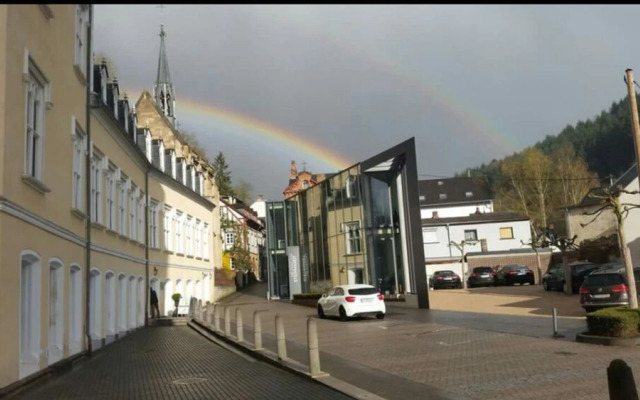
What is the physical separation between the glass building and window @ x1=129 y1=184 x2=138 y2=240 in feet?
44.8

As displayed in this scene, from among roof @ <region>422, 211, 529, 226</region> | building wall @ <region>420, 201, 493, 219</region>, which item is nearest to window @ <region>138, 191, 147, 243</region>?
roof @ <region>422, 211, 529, 226</region>

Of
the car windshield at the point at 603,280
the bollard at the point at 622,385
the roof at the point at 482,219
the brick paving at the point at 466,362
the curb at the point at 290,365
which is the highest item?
the roof at the point at 482,219

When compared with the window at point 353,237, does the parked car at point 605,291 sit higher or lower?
lower

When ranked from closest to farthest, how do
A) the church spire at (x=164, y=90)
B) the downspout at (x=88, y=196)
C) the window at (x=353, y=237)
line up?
1. the downspout at (x=88, y=196)
2. the window at (x=353, y=237)
3. the church spire at (x=164, y=90)

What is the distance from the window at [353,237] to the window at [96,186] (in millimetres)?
19097

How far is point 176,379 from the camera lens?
12.5 meters

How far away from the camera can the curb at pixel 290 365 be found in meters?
9.80

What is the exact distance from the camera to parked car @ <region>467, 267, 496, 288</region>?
1869 inches

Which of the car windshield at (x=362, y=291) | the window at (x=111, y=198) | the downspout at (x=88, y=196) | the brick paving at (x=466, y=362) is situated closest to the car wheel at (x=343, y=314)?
the car windshield at (x=362, y=291)

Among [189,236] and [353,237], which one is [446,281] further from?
[189,236]

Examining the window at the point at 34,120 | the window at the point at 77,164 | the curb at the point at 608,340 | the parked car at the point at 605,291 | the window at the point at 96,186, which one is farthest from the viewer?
the window at the point at 96,186

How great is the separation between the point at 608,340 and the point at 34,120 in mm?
14105

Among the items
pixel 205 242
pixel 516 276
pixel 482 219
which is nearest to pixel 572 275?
pixel 516 276

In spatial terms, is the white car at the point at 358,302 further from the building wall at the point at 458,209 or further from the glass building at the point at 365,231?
the building wall at the point at 458,209
